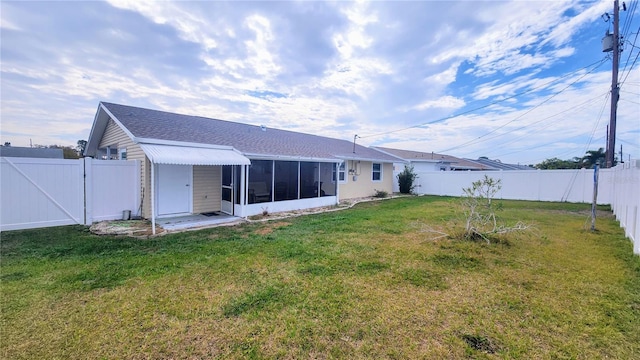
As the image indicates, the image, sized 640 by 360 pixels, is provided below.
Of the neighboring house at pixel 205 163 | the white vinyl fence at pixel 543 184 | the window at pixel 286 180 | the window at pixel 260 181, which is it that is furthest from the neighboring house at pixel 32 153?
the white vinyl fence at pixel 543 184

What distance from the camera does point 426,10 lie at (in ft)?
31.9

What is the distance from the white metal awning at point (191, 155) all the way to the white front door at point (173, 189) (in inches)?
37.6

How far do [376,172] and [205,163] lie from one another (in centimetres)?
1250

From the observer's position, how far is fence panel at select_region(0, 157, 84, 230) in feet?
22.4

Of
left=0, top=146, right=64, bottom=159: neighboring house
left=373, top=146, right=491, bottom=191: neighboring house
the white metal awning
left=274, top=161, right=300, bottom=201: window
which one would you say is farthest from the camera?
left=373, top=146, right=491, bottom=191: neighboring house

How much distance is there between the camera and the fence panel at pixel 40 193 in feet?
22.4

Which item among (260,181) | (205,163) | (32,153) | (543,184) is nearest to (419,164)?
(543,184)

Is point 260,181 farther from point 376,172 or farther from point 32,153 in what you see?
point 32,153

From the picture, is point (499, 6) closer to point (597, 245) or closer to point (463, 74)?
point (463, 74)

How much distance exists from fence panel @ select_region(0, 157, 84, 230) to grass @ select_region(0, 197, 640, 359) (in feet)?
2.48

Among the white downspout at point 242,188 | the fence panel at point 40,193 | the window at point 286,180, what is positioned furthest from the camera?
the window at point 286,180

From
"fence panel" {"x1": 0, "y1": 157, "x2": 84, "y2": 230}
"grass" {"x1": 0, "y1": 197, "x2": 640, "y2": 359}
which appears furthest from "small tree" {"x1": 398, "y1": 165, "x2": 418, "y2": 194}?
"fence panel" {"x1": 0, "y1": 157, "x2": 84, "y2": 230}

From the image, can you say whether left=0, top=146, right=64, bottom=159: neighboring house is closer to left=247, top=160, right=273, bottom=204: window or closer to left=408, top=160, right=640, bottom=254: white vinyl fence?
left=247, top=160, right=273, bottom=204: window

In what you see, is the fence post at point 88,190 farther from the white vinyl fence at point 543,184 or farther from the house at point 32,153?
the white vinyl fence at point 543,184
